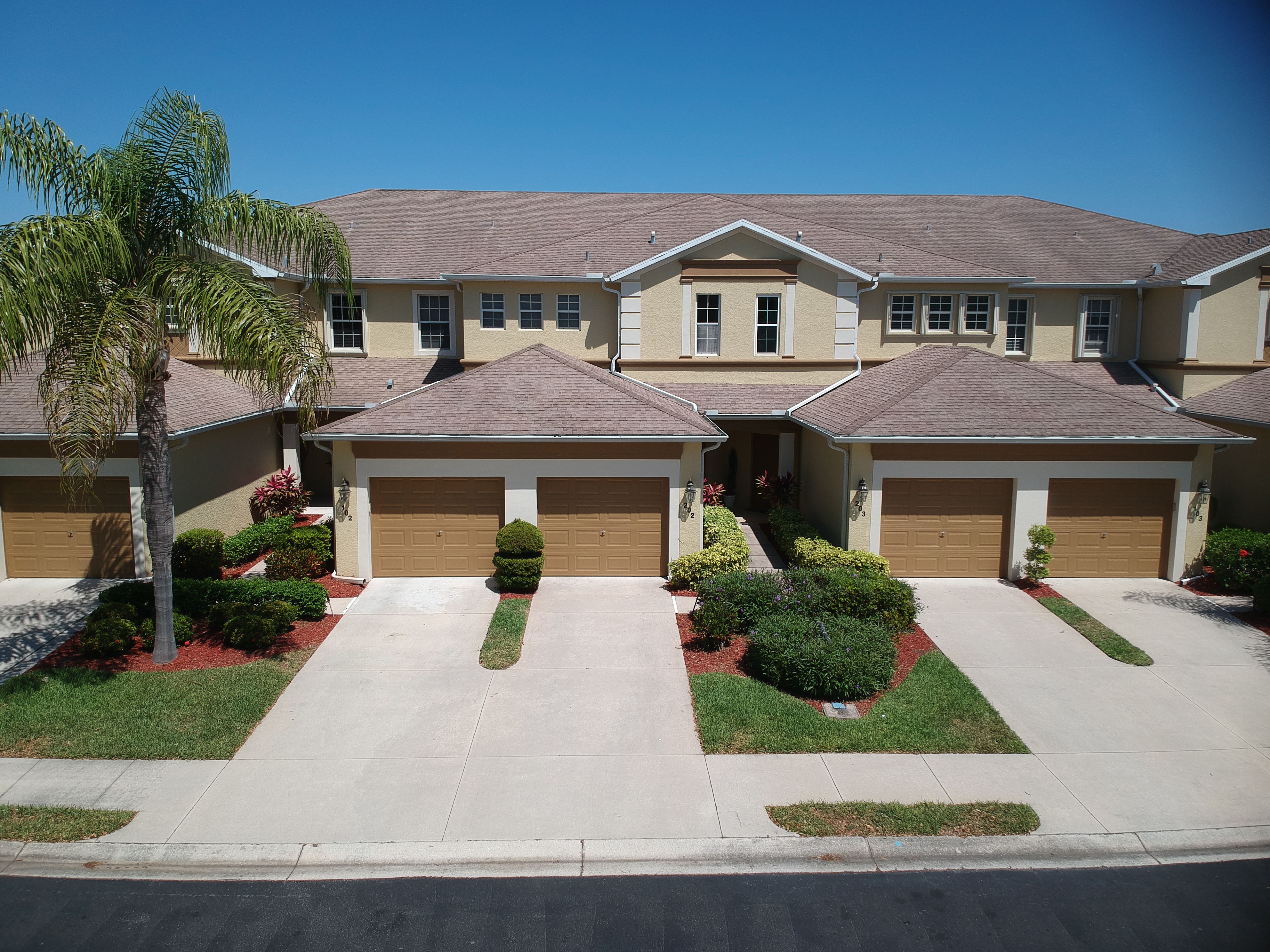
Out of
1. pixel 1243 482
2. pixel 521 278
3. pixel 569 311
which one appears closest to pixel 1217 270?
pixel 1243 482

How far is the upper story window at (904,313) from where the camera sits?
70.0ft

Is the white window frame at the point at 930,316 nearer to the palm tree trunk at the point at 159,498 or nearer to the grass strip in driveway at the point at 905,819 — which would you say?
the grass strip in driveway at the point at 905,819

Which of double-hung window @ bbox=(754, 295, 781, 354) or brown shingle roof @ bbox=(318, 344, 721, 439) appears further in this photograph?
double-hung window @ bbox=(754, 295, 781, 354)

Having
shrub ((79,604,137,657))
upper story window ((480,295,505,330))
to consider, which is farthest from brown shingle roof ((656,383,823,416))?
shrub ((79,604,137,657))

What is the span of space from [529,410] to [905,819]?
10.4m

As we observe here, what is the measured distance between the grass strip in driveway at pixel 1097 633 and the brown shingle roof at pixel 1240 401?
702cm

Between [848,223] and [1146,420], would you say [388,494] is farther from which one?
[848,223]

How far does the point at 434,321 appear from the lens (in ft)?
72.8

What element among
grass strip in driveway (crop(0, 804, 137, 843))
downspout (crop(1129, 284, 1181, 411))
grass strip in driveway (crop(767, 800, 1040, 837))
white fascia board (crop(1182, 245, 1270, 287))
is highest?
white fascia board (crop(1182, 245, 1270, 287))

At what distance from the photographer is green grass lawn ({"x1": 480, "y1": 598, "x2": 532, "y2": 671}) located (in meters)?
12.5

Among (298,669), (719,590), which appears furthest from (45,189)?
(719,590)

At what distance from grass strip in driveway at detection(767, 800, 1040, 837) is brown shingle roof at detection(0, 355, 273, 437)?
38.4 feet

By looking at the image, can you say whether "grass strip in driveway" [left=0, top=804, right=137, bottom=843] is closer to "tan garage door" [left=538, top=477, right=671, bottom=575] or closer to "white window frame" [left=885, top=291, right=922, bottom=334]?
"tan garage door" [left=538, top=477, right=671, bottom=575]

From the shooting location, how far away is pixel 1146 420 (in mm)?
16422
